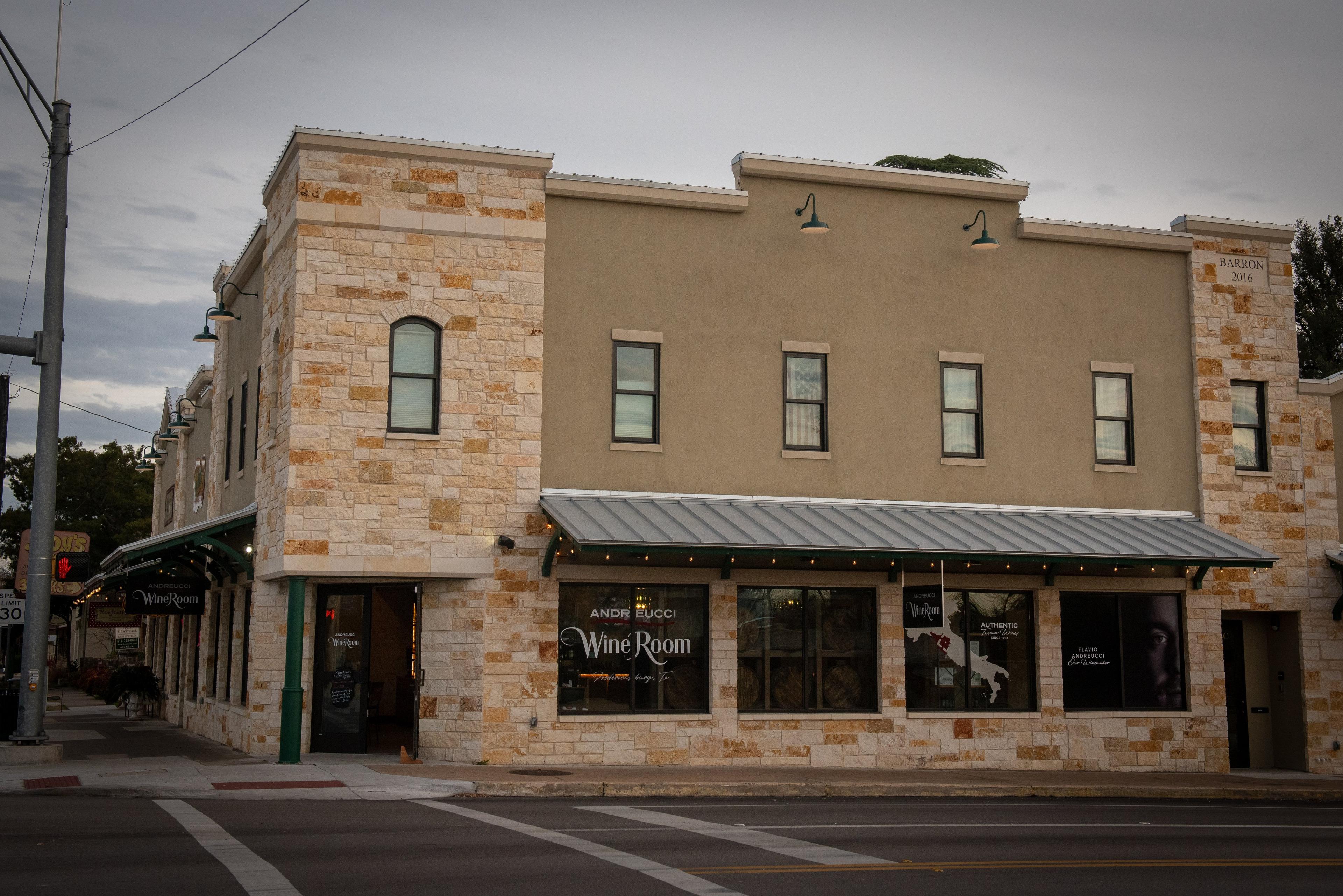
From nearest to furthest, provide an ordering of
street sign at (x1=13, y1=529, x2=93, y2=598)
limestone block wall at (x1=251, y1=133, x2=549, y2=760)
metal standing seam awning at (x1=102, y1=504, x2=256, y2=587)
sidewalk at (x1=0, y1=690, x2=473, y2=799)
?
sidewalk at (x1=0, y1=690, x2=473, y2=799) < street sign at (x1=13, y1=529, x2=93, y2=598) < limestone block wall at (x1=251, y1=133, x2=549, y2=760) < metal standing seam awning at (x1=102, y1=504, x2=256, y2=587)

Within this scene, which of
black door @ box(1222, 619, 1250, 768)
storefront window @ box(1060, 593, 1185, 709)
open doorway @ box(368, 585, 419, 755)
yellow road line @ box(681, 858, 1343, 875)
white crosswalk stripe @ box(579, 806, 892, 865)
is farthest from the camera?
black door @ box(1222, 619, 1250, 768)

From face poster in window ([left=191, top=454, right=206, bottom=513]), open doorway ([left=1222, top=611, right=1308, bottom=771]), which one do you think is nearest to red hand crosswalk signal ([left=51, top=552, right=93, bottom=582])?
face poster in window ([left=191, top=454, right=206, bottom=513])

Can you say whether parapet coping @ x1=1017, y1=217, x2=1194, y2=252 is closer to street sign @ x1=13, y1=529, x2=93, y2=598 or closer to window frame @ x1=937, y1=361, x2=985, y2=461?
window frame @ x1=937, y1=361, x2=985, y2=461

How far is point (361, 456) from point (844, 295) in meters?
8.25

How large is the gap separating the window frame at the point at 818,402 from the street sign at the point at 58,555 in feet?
35.4

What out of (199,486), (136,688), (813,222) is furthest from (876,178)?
(136,688)

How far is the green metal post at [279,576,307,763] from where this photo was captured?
18.5m

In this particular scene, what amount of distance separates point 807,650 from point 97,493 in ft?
200

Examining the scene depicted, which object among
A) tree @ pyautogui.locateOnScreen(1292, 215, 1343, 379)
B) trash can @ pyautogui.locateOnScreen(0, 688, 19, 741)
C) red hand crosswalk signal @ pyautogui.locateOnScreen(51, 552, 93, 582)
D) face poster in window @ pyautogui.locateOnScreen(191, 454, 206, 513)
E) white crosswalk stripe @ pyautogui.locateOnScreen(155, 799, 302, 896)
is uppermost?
tree @ pyautogui.locateOnScreen(1292, 215, 1343, 379)

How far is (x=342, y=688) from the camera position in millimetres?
20094

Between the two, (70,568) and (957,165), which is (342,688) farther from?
(957,165)

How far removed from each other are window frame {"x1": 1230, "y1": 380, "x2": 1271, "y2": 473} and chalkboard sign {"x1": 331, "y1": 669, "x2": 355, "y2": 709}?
15.7 m

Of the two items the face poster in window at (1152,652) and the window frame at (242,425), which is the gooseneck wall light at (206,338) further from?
the face poster in window at (1152,652)

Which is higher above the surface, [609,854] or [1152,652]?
[1152,652]
